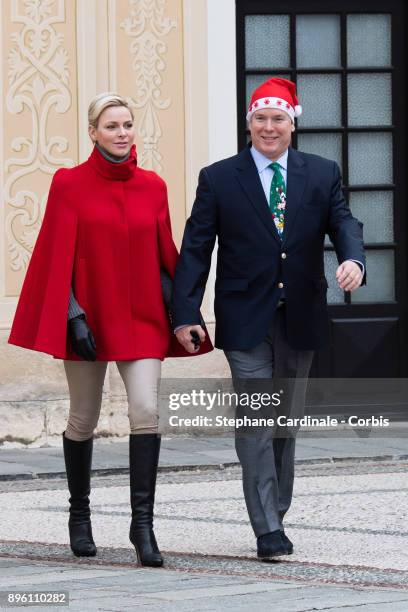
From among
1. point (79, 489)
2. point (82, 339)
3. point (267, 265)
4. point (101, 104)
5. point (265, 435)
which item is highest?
point (101, 104)

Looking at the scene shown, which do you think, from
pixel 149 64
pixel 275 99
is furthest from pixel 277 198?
pixel 149 64

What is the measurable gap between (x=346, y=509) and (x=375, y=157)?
504 centimetres

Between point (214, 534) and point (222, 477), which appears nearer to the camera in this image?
point (214, 534)

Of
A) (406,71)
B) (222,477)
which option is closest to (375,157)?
(406,71)

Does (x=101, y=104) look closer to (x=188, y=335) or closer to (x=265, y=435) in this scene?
(x=188, y=335)

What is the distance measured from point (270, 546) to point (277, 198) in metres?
1.36

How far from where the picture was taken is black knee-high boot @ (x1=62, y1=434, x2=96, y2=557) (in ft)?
22.5

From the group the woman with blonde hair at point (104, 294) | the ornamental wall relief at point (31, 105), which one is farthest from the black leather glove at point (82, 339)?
the ornamental wall relief at point (31, 105)

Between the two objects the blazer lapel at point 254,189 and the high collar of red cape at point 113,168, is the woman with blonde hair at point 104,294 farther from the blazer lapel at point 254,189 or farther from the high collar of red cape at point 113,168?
the blazer lapel at point 254,189

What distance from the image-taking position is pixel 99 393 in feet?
22.6

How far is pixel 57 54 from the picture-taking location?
11.9 m

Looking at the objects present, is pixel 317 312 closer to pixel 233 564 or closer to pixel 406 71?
pixel 233 564

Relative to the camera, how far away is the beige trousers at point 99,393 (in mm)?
6664

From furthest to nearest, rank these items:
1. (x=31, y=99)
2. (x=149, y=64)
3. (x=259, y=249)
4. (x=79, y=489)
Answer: (x=149, y=64) → (x=31, y=99) → (x=79, y=489) → (x=259, y=249)
